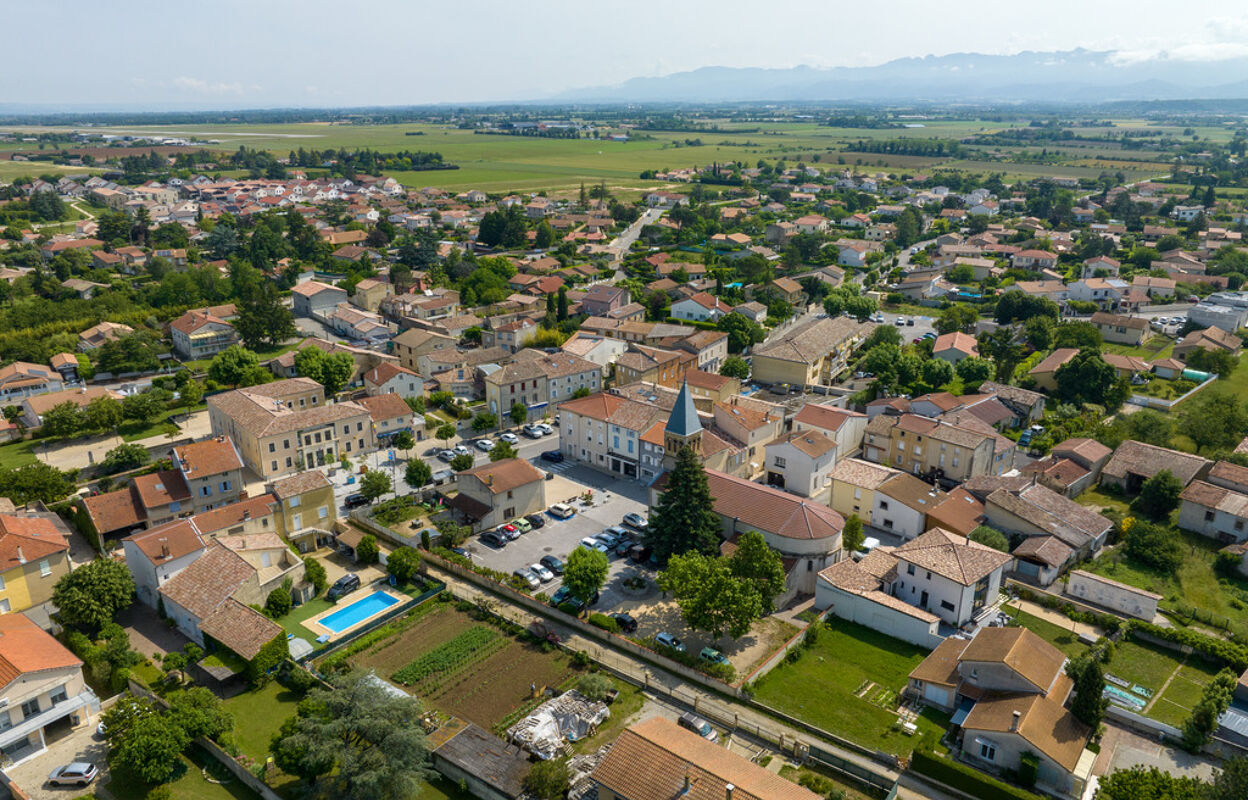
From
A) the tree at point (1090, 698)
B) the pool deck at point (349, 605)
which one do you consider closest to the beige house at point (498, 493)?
the pool deck at point (349, 605)

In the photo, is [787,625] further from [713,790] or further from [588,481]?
[588,481]

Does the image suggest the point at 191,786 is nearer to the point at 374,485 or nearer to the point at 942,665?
the point at 374,485

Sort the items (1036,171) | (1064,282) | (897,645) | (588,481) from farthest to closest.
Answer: (1036,171) → (1064,282) → (588,481) → (897,645)

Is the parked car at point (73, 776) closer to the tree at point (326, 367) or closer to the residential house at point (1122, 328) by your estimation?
the tree at point (326, 367)

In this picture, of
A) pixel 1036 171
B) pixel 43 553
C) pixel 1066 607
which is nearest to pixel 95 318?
pixel 43 553

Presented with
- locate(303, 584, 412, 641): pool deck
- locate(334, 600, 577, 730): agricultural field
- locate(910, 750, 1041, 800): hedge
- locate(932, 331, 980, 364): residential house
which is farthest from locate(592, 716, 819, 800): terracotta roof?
locate(932, 331, 980, 364): residential house
